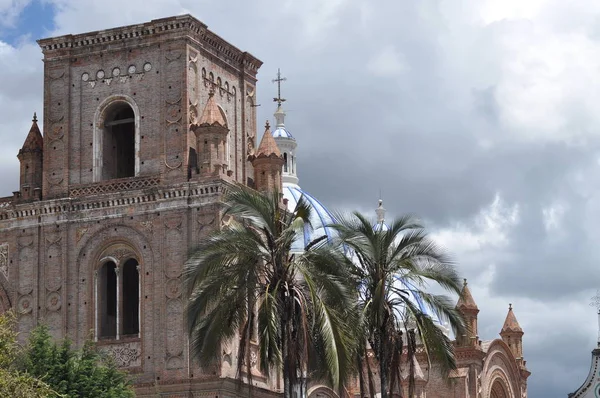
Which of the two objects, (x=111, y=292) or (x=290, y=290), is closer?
(x=290, y=290)

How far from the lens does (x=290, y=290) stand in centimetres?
3850

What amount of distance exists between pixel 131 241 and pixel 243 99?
28.0ft

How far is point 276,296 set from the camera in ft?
126

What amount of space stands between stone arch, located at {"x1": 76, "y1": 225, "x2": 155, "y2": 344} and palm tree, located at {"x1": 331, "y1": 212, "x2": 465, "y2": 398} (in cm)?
1336

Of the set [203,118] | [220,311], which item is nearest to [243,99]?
[203,118]

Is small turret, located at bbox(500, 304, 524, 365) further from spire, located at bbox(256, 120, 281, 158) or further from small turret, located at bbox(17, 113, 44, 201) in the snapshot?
small turret, located at bbox(17, 113, 44, 201)

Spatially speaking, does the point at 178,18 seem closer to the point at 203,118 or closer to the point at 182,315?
the point at 203,118

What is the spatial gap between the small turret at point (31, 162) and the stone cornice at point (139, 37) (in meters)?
3.27

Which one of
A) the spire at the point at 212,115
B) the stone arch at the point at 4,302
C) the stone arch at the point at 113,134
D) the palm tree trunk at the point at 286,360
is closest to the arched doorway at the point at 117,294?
the stone arch at the point at 113,134

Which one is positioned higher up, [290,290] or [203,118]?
[203,118]

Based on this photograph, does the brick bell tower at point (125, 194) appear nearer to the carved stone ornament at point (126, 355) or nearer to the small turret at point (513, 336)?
the carved stone ornament at point (126, 355)

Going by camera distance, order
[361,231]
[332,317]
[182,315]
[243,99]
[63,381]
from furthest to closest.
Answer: [243,99] → [182,315] → [63,381] → [361,231] → [332,317]

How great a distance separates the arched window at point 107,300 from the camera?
53844 millimetres

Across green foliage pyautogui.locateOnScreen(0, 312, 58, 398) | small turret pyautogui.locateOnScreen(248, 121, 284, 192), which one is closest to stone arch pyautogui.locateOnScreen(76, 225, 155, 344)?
small turret pyautogui.locateOnScreen(248, 121, 284, 192)
